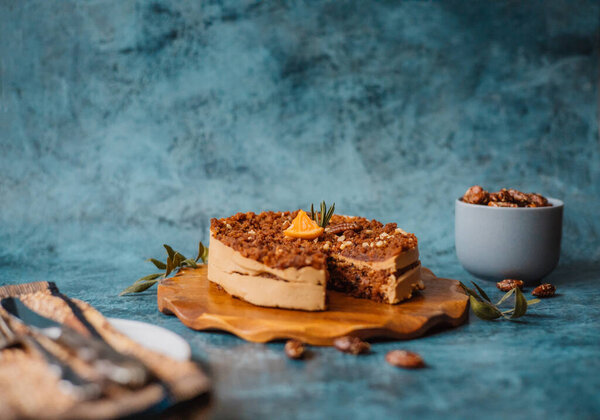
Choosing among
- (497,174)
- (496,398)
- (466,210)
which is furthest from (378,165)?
(496,398)

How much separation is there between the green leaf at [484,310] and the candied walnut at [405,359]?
62 cm

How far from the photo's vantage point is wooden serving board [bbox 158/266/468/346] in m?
2.89

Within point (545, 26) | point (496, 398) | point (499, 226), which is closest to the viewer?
point (496, 398)

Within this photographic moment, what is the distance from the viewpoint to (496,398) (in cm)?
238

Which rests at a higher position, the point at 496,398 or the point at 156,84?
the point at 156,84

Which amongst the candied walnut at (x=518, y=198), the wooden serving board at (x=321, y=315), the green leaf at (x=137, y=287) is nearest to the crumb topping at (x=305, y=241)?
the wooden serving board at (x=321, y=315)

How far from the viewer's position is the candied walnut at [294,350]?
8.95ft

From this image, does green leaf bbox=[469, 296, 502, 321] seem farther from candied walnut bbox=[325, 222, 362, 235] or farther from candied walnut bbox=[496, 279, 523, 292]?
candied walnut bbox=[325, 222, 362, 235]

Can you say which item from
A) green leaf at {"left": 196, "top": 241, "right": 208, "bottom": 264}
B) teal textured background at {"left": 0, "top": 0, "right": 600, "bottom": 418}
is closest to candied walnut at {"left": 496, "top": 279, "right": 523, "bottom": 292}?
teal textured background at {"left": 0, "top": 0, "right": 600, "bottom": 418}

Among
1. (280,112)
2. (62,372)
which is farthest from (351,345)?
(280,112)

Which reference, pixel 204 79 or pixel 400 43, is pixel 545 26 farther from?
pixel 204 79

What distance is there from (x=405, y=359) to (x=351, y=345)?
261 mm

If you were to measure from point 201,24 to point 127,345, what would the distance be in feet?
11.1

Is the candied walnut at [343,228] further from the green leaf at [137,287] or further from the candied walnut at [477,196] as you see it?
the green leaf at [137,287]
